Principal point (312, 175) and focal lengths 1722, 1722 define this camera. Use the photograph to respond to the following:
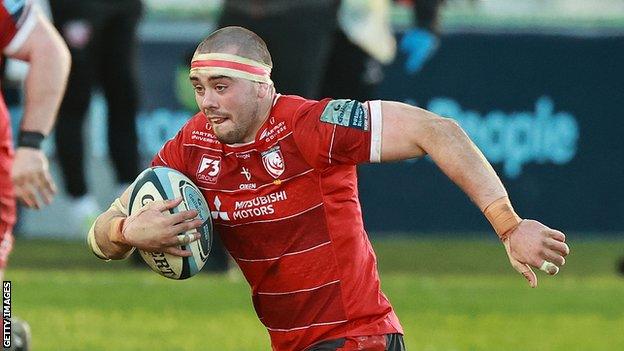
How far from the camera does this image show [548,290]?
1167cm

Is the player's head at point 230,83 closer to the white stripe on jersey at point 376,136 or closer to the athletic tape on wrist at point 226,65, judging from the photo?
the athletic tape on wrist at point 226,65

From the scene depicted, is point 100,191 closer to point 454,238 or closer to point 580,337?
point 454,238

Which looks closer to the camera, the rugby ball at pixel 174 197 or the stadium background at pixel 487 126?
the rugby ball at pixel 174 197

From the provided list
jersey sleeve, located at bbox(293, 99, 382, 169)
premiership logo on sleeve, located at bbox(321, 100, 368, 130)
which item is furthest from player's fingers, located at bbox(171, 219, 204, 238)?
premiership logo on sleeve, located at bbox(321, 100, 368, 130)

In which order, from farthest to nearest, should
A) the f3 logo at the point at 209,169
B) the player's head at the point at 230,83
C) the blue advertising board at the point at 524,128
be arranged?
the blue advertising board at the point at 524,128, the f3 logo at the point at 209,169, the player's head at the point at 230,83

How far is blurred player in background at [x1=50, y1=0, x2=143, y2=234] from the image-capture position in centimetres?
1224

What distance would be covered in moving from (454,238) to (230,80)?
336 inches

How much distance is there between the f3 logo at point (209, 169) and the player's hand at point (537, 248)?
1199 mm

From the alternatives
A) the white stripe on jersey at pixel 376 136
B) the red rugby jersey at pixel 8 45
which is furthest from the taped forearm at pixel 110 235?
the red rugby jersey at pixel 8 45

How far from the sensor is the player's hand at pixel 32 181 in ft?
23.3

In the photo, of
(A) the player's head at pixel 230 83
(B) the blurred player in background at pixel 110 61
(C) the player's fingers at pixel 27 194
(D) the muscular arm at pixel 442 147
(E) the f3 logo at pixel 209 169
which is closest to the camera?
(D) the muscular arm at pixel 442 147

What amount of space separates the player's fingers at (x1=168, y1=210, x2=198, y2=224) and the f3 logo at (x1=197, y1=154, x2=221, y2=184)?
0.87ft

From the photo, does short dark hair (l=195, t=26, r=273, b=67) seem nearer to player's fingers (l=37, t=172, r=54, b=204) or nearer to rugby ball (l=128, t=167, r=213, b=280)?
rugby ball (l=128, t=167, r=213, b=280)

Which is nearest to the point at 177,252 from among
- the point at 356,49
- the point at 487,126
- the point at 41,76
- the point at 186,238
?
the point at 186,238
